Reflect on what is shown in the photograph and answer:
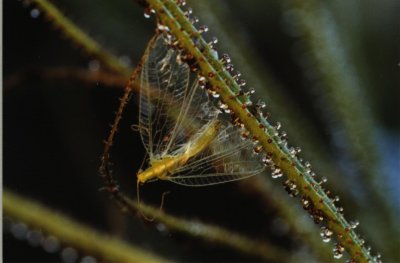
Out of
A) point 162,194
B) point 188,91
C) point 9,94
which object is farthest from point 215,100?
point 9,94

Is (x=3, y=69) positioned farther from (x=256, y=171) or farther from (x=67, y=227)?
(x=256, y=171)

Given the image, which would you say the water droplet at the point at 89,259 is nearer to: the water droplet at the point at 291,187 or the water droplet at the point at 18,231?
the water droplet at the point at 18,231

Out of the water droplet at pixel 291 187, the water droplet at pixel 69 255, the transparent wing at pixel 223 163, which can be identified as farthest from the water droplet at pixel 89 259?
the water droplet at pixel 291 187

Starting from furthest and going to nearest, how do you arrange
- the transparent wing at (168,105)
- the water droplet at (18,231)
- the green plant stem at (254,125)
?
Answer: the water droplet at (18,231) < the transparent wing at (168,105) < the green plant stem at (254,125)

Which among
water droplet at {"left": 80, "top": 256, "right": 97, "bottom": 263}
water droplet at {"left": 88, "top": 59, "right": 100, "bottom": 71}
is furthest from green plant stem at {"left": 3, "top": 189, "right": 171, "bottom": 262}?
water droplet at {"left": 88, "top": 59, "right": 100, "bottom": 71}

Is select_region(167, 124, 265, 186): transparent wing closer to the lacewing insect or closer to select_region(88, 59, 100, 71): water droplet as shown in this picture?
the lacewing insect

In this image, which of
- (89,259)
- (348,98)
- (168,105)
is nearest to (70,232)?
(89,259)
